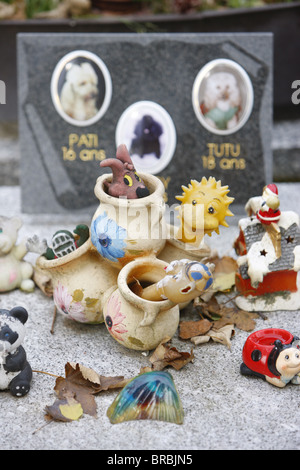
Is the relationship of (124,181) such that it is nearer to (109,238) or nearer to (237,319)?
(109,238)

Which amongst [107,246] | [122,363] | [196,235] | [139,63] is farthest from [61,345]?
[139,63]

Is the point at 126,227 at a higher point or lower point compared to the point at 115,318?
higher

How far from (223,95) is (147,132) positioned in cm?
44

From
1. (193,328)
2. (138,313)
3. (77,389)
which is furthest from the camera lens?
(193,328)

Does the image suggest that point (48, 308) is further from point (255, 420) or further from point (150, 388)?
point (255, 420)

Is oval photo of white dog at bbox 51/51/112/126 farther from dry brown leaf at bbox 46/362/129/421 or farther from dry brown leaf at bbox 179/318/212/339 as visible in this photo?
dry brown leaf at bbox 46/362/129/421

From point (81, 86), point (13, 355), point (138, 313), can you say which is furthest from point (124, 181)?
point (81, 86)

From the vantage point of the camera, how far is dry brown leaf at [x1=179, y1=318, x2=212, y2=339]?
2.66 meters

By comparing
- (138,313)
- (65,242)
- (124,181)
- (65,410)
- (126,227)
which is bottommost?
(65,410)

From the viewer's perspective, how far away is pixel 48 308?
291 centimetres

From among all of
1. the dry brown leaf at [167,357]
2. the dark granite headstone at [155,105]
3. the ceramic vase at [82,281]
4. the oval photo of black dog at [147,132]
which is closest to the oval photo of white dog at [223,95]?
the dark granite headstone at [155,105]

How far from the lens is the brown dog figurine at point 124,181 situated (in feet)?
8.38

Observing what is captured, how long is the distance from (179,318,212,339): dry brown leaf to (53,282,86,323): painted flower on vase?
15.2 inches

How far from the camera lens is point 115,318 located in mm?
2484
